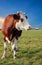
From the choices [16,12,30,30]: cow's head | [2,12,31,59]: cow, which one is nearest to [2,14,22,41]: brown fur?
[2,12,31,59]: cow

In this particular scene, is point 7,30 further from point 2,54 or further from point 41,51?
point 41,51

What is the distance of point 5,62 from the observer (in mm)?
11828

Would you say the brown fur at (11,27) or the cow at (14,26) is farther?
the brown fur at (11,27)

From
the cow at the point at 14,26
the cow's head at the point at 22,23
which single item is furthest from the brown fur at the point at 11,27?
the cow's head at the point at 22,23

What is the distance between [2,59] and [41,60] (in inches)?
78.3

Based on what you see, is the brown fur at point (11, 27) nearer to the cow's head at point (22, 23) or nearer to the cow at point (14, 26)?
the cow at point (14, 26)

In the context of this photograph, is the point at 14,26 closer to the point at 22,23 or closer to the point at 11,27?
the point at 11,27

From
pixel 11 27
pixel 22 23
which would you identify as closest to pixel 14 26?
pixel 11 27

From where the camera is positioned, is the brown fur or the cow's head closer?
the cow's head

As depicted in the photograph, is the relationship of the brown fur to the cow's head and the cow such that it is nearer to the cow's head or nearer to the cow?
the cow

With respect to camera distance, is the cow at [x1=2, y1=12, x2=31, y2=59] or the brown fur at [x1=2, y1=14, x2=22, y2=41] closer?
the cow at [x1=2, y1=12, x2=31, y2=59]

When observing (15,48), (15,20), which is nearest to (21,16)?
(15,20)

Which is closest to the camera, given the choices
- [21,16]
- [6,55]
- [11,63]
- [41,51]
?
[11,63]

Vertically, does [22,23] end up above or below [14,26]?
above
